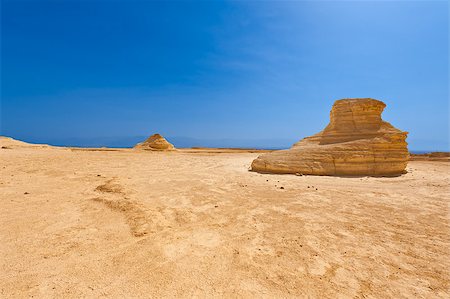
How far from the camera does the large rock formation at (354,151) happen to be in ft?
30.2

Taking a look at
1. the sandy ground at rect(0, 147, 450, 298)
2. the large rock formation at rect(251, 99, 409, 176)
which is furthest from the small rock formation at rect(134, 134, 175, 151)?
the sandy ground at rect(0, 147, 450, 298)

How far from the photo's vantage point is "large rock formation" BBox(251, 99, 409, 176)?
921 cm

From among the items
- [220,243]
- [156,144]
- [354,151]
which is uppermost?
[156,144]

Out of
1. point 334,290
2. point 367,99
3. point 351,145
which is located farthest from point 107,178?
point 367,99

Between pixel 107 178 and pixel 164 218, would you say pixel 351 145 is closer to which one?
pixel 164 218

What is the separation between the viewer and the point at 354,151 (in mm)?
9250

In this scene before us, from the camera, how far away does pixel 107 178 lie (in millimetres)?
7574

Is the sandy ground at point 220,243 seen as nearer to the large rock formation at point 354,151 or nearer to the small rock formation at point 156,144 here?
the large rock formation at point 354,151

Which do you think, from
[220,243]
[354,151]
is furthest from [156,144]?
[220,243]

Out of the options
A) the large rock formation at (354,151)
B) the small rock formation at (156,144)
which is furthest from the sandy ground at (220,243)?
the small rock formation at (156,144)

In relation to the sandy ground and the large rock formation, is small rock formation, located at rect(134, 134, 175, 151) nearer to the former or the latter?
the large rock formation

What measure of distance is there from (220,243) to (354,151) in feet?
26.5

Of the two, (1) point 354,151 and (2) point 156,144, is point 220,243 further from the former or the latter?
(2) point 156,144

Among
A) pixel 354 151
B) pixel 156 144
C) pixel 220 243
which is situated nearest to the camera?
pixel 220 243
